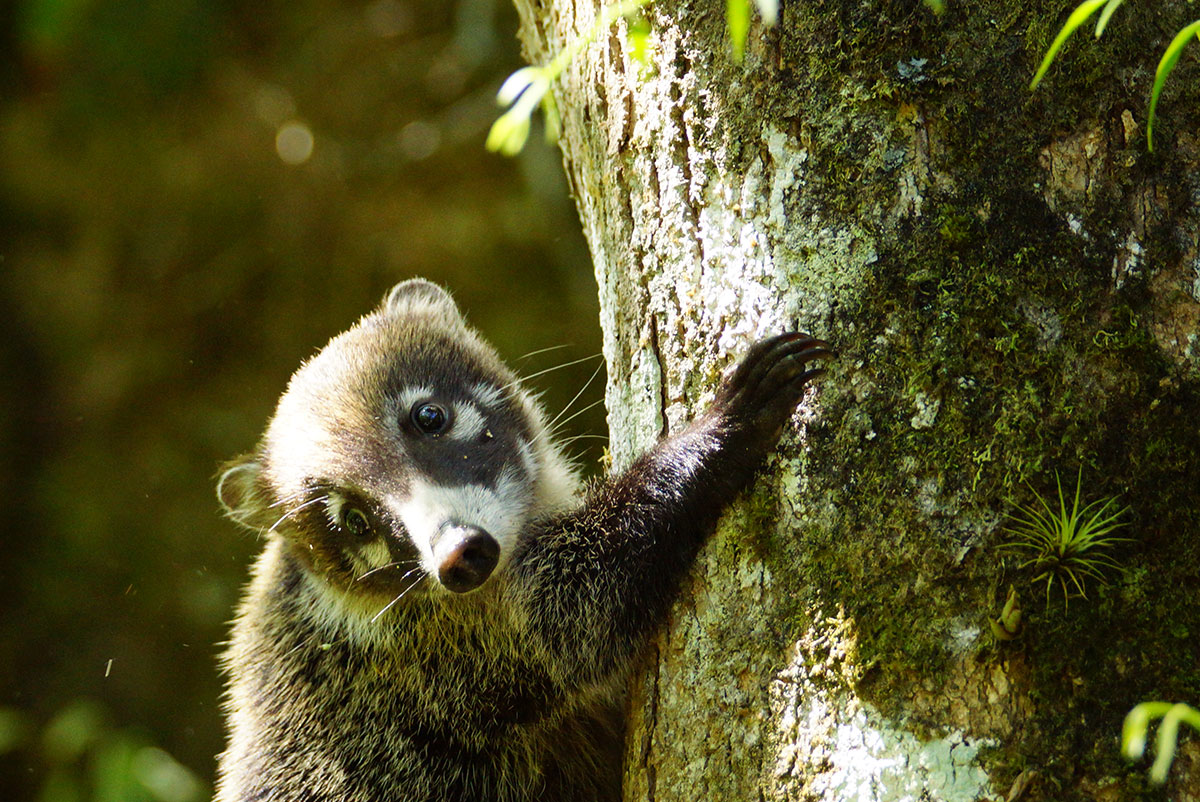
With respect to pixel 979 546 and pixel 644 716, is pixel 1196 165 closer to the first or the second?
pixel 979 546

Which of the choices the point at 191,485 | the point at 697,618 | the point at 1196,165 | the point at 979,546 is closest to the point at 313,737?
the point at 697,618

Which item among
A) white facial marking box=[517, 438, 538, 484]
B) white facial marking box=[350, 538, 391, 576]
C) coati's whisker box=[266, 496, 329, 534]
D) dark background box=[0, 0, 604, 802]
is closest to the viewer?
white facial marking box=[350, 538, 391, 576]

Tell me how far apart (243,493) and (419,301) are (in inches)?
44.6

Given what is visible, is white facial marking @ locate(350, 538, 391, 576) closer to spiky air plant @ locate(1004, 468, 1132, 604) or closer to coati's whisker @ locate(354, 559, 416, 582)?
coati's whisker @ locate(354, 559, 416, 582)

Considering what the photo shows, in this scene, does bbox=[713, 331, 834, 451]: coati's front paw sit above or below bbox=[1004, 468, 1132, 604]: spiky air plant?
above

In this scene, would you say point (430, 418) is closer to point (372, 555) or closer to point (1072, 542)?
point (372, 555)

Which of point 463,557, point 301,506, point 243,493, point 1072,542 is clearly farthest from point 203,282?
point 1072,542

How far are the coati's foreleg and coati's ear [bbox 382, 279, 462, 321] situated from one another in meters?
1.43

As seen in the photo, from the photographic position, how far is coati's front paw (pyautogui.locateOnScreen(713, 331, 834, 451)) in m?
2.62

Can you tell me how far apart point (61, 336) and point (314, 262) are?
216cm

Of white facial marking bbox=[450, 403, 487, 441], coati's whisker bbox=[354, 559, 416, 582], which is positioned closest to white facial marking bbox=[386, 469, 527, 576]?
coati's whisker bbox=[354, 559, 416, 582]

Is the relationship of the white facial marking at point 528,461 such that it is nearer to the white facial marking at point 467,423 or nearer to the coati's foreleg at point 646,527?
the white facial marking at point 467,423

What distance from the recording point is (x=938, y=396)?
2432mm

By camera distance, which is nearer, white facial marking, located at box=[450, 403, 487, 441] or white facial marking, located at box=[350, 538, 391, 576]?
white facial marking, located at box=[350, 538, 391, 576]
